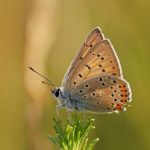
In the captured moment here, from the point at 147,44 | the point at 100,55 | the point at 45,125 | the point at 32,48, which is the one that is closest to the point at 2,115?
the point at 45,125

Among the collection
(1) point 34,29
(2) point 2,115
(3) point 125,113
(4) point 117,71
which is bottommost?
(3) point 125,113

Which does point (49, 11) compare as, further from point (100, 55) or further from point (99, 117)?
point (100, 55)

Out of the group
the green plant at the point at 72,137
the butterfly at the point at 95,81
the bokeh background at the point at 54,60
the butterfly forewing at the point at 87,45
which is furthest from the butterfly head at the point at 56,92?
the bokeh background at the point at 54,60

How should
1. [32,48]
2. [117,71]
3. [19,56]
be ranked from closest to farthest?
[117,71] < [32,48] < [19,56]

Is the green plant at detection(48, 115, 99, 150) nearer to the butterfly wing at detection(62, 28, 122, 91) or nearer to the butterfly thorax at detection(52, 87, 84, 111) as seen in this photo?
the butterfly wing at detection(62, 28, 122, 91)

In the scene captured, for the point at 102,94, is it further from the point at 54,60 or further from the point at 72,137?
the point at 54,60

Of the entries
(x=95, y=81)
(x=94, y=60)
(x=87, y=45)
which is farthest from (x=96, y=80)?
(x=87, y=45)
